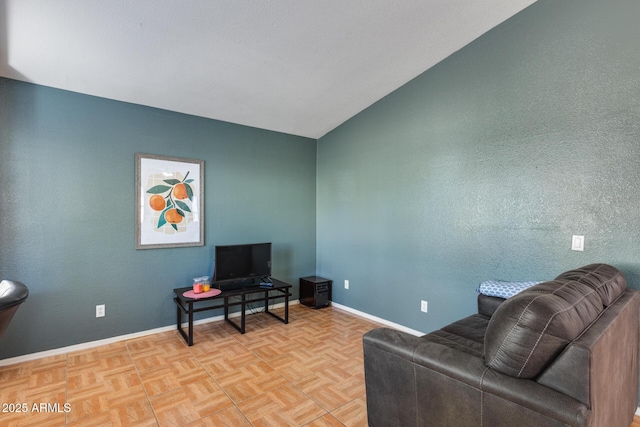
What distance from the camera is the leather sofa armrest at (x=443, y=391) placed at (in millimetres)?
991

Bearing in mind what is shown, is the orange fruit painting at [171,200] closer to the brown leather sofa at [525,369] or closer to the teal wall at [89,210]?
the teal wall at [89,210]

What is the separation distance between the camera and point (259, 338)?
3.12m

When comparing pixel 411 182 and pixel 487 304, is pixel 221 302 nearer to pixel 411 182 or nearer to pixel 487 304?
pixel 411 182

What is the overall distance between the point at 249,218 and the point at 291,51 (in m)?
2.05

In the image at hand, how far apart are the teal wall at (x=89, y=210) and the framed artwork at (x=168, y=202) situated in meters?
0.08

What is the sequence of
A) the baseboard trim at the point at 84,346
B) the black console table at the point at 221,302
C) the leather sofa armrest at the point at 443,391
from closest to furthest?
the leather sofa armrest at the point at 443,391, the baseboard trim at the point at 84,346, the black console table at the point at 221,302

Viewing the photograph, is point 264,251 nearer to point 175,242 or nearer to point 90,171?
point 175,242

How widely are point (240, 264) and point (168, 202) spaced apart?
1028mm

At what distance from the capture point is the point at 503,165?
101 inches

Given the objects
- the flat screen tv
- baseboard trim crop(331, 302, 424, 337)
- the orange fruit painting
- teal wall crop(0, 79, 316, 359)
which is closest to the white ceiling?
teal wall crop(0, 79, 316, 359)

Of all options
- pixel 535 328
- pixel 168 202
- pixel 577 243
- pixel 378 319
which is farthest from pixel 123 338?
pixel 577 243

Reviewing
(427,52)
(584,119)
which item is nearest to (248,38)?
(427,52)

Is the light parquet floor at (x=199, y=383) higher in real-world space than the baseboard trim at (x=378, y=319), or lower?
lower

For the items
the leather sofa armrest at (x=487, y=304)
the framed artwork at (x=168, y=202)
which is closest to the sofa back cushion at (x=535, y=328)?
the leather sofa armrest at (x=487, y=304)
